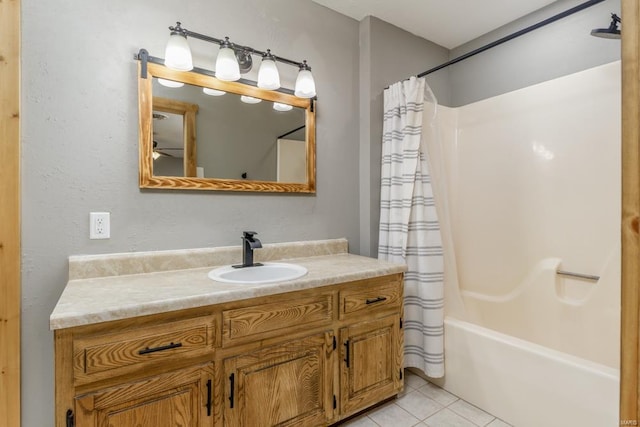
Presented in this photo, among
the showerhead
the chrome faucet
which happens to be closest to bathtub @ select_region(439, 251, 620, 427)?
the showerhead

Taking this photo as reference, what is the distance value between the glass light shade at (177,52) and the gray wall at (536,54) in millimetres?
2174

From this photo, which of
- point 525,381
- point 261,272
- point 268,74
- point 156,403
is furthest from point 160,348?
point 525,381

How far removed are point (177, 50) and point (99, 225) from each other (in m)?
0.90

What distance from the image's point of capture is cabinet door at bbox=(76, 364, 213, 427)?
1.06 metres

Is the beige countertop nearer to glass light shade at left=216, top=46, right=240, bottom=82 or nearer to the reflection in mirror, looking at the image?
the reflection in mirror

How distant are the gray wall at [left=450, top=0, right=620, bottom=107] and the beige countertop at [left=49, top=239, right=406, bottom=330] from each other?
5.62 feet

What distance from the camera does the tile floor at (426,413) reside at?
1.72m

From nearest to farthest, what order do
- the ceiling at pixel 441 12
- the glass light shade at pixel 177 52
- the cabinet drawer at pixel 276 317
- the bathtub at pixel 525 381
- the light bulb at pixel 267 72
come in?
the cabinet drawer at pixel 276 317 → the bathtub at pixel 525 381 → the glass light shade at pixel 177 52 → the light bulb at pixel 267 72 → the ceiling at pixel 441 12

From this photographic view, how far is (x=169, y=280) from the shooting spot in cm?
144

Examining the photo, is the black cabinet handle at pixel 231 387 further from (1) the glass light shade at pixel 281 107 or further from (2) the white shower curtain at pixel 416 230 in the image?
(1) the glass light shade at pixel 281 107

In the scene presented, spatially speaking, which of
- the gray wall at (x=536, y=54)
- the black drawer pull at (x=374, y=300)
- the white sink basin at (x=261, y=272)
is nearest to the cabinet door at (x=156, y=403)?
the white sink basin at (x=261, y=272)

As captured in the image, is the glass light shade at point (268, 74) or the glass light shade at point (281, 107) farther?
the glass light shade at point (281, 107)

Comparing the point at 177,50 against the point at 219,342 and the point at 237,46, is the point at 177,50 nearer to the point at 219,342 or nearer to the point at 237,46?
the point at 237,46

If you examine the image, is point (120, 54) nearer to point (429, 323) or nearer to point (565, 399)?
point (429, 323)
